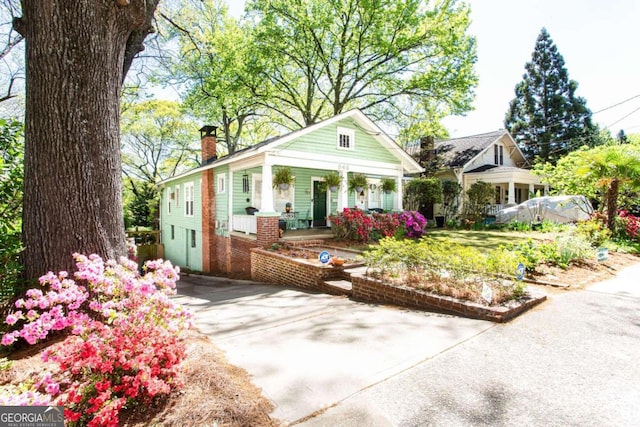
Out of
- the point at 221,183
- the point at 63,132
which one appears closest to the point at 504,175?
the point at 221,183

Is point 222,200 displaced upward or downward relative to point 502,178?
downward

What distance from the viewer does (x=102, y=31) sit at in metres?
3.78

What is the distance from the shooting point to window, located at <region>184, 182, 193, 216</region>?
55.5ft

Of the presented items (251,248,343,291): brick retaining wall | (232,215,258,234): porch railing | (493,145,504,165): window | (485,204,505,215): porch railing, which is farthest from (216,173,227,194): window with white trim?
(493,145,504,165): window

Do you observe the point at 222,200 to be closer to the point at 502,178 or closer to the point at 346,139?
the point at 346,139

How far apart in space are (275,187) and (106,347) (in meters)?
10.2

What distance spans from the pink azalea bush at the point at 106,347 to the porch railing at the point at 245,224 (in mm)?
8479

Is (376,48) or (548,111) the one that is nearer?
(376,48)

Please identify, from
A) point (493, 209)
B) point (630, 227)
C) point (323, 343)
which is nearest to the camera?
point (323, 343)

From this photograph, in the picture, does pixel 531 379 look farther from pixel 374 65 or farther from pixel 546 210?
pixel 374 65

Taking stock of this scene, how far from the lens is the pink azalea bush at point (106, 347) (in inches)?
89.4

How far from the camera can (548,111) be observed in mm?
33438

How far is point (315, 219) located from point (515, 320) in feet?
37.6

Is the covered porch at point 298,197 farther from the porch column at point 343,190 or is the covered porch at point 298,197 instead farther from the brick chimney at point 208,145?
the brick chimney at point 208,145
